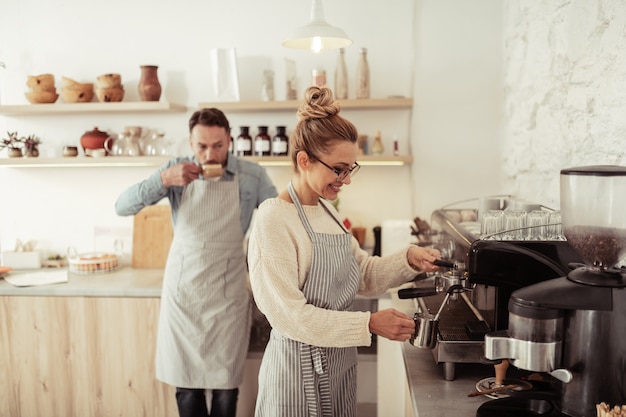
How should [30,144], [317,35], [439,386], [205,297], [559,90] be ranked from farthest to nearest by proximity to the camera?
[30,144] → [205,297] → [317,35] → [559,90] → [439,386]

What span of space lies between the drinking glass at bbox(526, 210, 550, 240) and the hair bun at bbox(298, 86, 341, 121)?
67 centimetres

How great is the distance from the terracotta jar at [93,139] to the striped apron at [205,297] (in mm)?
1178

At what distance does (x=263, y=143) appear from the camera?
11.3ft

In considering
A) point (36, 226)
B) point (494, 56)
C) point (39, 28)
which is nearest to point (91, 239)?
point (36, 226)

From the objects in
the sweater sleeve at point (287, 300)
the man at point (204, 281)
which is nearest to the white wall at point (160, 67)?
the man at point (204, 281)

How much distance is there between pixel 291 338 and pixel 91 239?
8.89ft

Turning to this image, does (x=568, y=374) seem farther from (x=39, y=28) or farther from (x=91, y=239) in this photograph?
(x=39, y=28)

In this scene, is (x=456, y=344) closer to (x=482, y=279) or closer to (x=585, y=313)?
(x=482, y=279)

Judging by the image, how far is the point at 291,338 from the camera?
158 centimetres

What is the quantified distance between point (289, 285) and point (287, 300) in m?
0.04

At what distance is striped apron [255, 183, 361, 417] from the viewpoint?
168 cm

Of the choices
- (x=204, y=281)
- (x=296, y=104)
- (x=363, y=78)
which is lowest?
(x=204, y=281)

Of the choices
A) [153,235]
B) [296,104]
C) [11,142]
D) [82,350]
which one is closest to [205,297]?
[82,350]

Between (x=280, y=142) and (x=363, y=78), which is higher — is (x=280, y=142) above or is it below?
below
